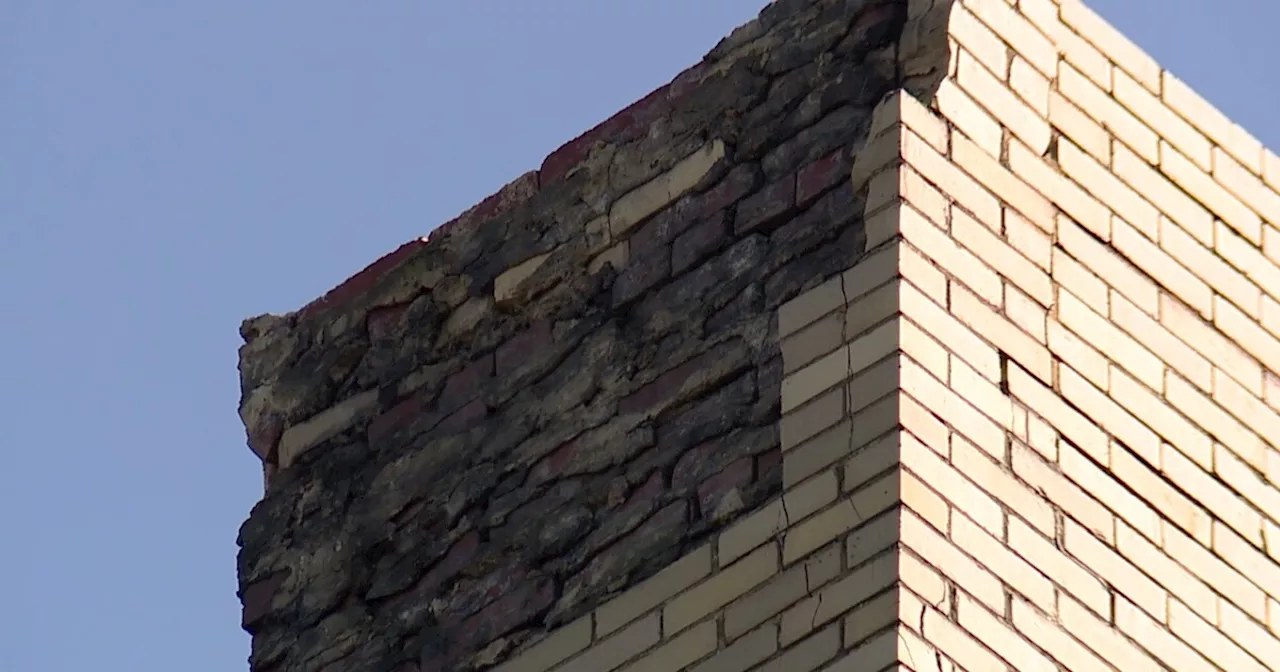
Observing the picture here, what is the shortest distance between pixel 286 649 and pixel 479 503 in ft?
2.05

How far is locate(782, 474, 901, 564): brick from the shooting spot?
19.7 feet

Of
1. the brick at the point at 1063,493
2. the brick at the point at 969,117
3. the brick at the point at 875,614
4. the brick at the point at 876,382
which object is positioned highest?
the brick at the point at 969,117

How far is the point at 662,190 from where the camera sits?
697 cm

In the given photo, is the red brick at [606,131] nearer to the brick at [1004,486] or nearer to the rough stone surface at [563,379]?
the rough stone surface at [563,379]

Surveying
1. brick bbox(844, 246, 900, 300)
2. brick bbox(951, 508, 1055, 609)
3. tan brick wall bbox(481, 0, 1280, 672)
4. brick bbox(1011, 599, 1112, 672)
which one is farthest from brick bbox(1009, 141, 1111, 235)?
brick bbox(1011, 599, 1112, 672)

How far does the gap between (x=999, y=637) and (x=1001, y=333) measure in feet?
2.27

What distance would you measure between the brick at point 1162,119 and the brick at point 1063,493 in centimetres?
101

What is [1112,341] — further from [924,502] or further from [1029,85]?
[924,502]

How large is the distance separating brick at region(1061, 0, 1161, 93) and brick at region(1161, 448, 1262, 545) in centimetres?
91

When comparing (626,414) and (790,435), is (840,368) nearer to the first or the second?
(790,435)

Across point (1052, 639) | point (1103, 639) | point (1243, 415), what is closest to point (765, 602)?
point (1052, 639)

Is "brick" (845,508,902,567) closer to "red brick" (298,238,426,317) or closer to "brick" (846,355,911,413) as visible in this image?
"brick" (846,355,911,413)

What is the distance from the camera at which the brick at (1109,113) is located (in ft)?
22.5

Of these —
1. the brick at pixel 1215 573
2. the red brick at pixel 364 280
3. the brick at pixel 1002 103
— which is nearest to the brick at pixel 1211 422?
the brick at pixel 1215 573
